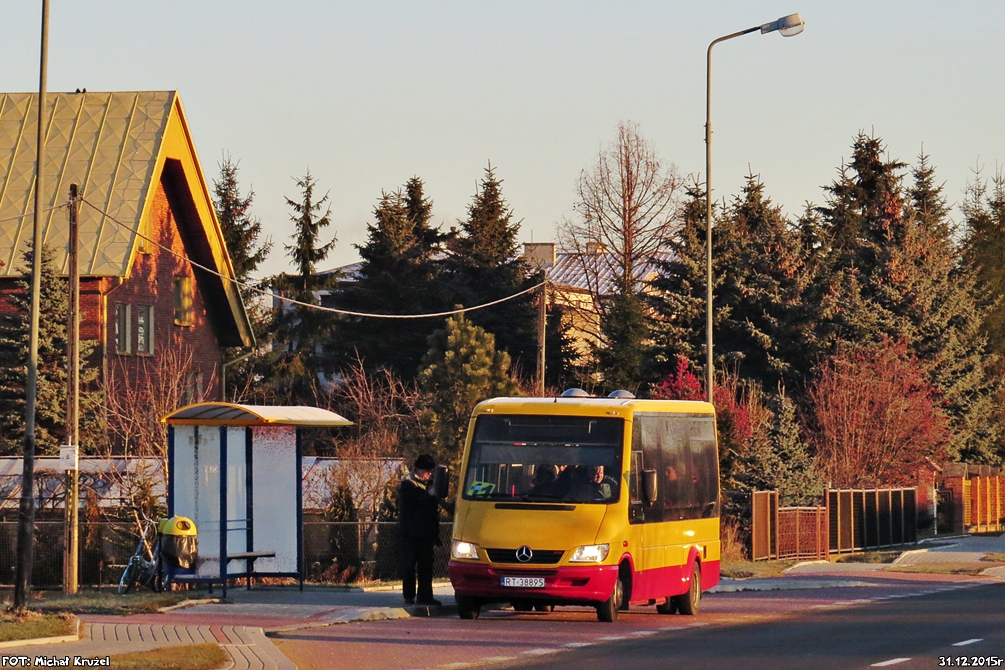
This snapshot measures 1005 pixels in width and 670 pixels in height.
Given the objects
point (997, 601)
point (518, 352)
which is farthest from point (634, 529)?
point (518, 352)

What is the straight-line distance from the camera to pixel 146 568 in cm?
2305

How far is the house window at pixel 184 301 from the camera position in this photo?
5056 cm

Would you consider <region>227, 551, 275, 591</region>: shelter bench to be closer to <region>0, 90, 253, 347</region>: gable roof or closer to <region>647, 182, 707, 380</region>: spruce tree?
<region>0, 90, 253, 347</region>: gable roof

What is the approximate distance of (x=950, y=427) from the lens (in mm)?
59125

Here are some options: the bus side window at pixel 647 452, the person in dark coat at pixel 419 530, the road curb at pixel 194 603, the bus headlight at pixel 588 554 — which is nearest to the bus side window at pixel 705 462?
the bus side window at pixel 647 452

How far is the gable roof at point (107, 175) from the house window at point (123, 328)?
8.22ft

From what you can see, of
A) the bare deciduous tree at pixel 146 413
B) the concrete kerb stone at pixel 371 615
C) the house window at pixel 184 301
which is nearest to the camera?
the concrete kerb stone at pixel 371 615

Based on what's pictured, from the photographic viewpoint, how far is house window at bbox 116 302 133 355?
1852 inches

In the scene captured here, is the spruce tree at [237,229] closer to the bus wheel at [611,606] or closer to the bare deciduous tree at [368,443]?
the bare deciduous tree at [368,443]

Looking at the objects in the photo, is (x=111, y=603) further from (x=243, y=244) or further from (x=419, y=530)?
(x=243, y=244)

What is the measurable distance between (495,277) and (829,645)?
53.8m

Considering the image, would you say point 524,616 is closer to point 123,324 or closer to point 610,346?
point 123,324

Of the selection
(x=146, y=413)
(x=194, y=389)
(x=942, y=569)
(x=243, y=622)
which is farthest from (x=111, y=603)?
(x=194, y=389)

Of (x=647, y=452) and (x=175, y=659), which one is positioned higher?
(x=647, y=452)
